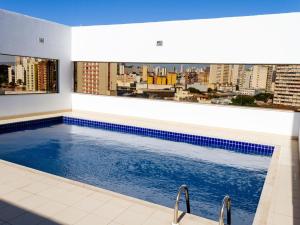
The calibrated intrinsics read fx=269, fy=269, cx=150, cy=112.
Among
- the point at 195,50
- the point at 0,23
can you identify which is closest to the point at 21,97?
the point at 0,23

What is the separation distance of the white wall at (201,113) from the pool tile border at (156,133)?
1.55 metres

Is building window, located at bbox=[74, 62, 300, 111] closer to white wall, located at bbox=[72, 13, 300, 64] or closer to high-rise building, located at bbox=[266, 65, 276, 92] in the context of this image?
high-rise building, located at bbox=[266, 65, 276, 92]

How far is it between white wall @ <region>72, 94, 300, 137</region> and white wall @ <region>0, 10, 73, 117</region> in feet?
3.36

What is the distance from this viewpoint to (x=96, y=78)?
1199 centimetres

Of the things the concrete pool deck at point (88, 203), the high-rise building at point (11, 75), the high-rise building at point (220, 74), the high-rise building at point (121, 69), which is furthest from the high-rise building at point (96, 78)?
the concrete pool deck at point (88, 203)

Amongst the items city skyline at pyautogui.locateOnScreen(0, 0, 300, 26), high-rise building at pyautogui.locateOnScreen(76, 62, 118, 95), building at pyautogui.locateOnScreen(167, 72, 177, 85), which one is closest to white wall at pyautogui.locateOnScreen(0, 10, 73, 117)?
high-rise building at pyautogui.locateOnScreen(76, 62, 118, 95)

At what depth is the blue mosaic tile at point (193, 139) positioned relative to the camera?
7.06 m

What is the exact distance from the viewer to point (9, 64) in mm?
9930

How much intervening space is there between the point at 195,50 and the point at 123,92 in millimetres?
3493

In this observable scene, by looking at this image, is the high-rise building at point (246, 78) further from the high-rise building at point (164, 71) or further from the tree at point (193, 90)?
the high-rise building at point (164, 71)

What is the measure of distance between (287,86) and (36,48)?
8.83 meters

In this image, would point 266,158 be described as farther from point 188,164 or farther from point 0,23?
point 0,23

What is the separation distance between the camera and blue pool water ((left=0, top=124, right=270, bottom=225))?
15.4 ft

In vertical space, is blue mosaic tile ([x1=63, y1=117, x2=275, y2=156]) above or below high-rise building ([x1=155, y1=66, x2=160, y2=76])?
below
